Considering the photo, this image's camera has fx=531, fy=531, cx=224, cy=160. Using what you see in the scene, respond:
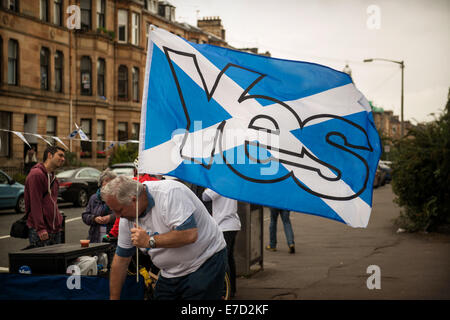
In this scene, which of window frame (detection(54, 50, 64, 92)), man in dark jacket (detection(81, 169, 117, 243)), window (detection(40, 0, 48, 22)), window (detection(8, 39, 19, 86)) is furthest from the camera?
window frame (detection(54, 50, 64, 92))

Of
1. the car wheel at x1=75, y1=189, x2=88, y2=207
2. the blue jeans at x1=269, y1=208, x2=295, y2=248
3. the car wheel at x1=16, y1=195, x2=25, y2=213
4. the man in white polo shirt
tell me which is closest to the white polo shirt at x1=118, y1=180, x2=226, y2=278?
the man in white polo shirt

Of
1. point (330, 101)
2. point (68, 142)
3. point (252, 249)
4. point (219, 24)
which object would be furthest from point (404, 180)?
point (219, 24)

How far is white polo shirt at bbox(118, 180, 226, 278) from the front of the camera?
359 centimetres

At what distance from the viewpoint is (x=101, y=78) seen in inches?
1459

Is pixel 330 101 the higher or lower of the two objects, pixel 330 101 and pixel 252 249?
the higher

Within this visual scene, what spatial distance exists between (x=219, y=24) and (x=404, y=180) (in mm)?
45451

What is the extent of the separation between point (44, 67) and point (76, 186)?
46.0 feet

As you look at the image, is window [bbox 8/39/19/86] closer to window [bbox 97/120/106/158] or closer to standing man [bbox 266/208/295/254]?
window [bbox 97/120/106/158]

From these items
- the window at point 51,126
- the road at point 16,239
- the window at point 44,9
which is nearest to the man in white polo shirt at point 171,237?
the road at point 16,239

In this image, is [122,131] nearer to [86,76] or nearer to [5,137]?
[86,76]

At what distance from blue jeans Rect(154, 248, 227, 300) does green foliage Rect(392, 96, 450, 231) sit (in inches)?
382

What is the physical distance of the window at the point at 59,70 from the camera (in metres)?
33.3
